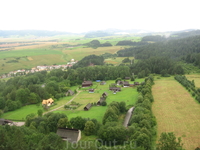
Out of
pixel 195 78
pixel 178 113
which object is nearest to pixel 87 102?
pixel 178 113

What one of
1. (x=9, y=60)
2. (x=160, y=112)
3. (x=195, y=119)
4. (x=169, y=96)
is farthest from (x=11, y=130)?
(x=9, y=60)

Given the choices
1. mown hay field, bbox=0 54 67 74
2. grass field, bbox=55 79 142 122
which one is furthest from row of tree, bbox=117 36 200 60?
mown hay field, bbox=0 54 67 74

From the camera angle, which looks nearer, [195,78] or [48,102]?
[48,102]

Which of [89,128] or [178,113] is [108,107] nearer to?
[89,128]

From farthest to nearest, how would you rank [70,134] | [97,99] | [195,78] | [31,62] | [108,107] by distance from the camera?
[31,62] → [195,78] → [97,99] → [108,107] → [70,134]

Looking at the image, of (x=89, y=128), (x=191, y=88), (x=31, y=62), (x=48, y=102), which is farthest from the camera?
(x=31, y=62)

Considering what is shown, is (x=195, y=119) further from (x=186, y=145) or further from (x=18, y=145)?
(x=18, y=145)

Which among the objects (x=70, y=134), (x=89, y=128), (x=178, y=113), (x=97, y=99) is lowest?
(x=97, y=99)
